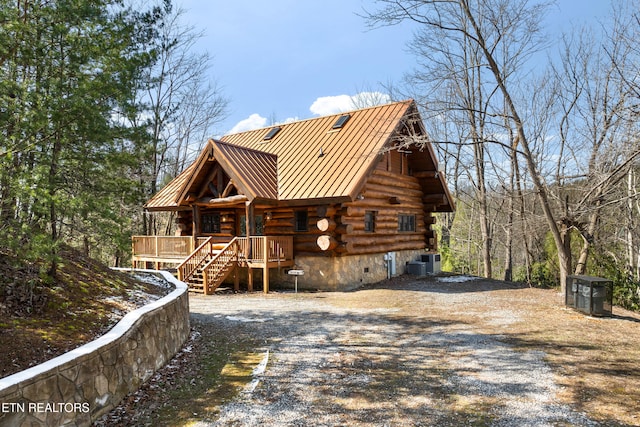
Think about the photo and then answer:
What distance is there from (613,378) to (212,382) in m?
5.74

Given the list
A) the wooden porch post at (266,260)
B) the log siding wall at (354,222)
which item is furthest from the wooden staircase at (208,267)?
the log siding wall at (354,222)

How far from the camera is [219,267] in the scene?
1483cm

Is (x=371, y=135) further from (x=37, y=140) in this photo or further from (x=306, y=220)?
(x=37, y=140)

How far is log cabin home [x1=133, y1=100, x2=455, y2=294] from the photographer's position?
48.2 ft

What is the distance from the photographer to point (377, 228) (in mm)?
16953

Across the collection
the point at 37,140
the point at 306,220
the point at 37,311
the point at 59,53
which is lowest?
the point at 37,311

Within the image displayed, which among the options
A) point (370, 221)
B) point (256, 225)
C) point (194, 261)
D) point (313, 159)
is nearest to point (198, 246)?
point (194, 261)

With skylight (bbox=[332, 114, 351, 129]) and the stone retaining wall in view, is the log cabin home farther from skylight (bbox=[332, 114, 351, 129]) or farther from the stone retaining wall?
the stone retaining wall

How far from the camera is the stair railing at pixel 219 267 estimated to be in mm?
14258

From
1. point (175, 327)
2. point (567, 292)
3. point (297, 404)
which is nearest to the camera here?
point (297, 404)

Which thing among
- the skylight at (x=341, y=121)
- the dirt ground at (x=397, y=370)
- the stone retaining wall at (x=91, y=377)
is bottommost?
the dirt ground at (x=397, y=370)

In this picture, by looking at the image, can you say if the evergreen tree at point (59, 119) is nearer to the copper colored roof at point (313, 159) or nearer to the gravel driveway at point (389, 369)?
the gravel driveway at point (389, 369)

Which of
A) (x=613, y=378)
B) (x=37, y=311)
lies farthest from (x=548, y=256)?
(x=37, y=311)

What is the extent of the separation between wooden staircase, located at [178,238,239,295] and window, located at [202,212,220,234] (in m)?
2.57
